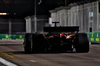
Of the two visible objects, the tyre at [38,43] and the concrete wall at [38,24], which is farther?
the concrete wall at [38,24]

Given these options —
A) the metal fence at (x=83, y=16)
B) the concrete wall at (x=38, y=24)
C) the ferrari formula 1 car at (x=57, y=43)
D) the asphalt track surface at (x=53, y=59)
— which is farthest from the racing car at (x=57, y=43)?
the concrete wall at (x=38, y=24)

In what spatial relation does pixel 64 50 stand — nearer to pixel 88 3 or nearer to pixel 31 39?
pixel 31 39

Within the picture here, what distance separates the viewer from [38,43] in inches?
787

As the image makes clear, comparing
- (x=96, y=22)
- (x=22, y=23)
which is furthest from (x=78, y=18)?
(x=22, y=23)

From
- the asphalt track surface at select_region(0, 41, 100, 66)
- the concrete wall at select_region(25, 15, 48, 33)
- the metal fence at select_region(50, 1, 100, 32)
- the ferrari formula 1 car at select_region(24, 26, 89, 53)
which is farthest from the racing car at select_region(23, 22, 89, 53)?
the concrete wall at select_region(25, 15, 48, 33)

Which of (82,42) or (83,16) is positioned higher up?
(83,16)

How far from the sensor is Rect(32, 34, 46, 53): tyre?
65.3 ft

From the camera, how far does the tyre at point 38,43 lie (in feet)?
65.3

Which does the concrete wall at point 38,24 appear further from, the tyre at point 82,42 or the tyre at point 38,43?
the tyre at point 82,42

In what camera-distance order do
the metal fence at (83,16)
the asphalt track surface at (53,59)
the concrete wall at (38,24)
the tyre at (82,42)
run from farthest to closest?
the concrete wall at (38,24), the metal fence at (83,16), the tyre at (82,42), the asphalt track surface at (53,59)

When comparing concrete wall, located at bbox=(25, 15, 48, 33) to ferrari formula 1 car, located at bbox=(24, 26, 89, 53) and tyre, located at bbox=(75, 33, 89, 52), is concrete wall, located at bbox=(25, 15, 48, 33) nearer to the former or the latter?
ferrari formula 1 car, located at bbox=(24, 26, 89, 53)

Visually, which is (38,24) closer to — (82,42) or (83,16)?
(83,16)

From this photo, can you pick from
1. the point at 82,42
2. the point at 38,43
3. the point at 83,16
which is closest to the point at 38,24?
the point at 83,16

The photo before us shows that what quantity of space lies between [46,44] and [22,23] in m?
73.1
